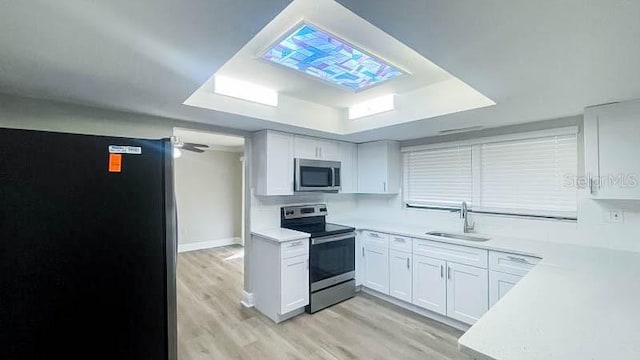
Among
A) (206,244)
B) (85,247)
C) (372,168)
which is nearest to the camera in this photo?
(85,247)

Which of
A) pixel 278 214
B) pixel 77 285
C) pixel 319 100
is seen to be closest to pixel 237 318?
pixel 278 214

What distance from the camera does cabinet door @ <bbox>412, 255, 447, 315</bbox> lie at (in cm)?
288

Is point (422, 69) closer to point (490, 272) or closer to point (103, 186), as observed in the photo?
point (490, 272)

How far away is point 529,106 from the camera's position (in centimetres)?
224

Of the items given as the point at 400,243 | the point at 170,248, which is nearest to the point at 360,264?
the point at 400,243

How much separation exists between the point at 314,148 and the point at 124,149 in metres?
2.52

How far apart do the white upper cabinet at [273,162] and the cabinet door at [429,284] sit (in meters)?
1.71

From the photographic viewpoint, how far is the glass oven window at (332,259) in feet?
10.4

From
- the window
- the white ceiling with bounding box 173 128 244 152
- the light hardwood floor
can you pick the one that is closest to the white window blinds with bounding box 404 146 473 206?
the window

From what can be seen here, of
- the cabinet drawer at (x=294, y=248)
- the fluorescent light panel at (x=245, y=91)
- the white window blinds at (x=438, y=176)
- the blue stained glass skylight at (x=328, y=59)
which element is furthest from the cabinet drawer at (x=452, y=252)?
the fluorescent light panel at (x=245, y=91)

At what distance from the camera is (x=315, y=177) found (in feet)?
11.7

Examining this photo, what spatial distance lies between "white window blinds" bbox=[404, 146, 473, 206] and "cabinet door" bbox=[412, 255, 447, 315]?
89 cm

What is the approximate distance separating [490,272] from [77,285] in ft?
9.74

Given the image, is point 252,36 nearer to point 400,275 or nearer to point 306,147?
point 306,147
